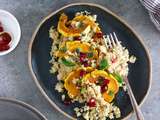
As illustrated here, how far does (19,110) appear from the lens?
141 cm

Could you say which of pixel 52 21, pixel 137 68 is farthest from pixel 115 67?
pixel 52 21

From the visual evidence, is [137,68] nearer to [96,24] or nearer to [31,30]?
[96,24]

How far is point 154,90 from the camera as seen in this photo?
151 centimetres

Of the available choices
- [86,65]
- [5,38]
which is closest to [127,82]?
[86,65]

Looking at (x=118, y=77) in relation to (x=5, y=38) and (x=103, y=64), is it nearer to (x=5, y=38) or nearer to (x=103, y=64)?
(x=103, y=64)

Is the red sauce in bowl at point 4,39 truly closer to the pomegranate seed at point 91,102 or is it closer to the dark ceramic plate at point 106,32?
the dark ceramic plate at point 106,32

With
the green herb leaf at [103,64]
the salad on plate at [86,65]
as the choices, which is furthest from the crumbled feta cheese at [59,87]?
the green herb leaf at [103,64]

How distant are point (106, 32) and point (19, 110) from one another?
35 centimetres

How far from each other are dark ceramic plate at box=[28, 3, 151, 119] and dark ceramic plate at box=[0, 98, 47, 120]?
0.06 m

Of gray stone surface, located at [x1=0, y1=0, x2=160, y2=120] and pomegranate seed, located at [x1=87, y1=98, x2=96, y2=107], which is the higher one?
gray stone surface, located at [x1=0, y1=0, x2=160, y2=120]

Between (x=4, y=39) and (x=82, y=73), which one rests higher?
(x=4, y=39)

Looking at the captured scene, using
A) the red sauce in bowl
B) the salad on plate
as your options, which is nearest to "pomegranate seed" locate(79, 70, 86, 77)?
the salad on plate

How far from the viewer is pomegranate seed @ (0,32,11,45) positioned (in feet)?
4.68

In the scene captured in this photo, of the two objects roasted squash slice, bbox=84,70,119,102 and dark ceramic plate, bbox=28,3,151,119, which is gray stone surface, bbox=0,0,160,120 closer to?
dark ceramic plate, bbox=28,3,151,119
